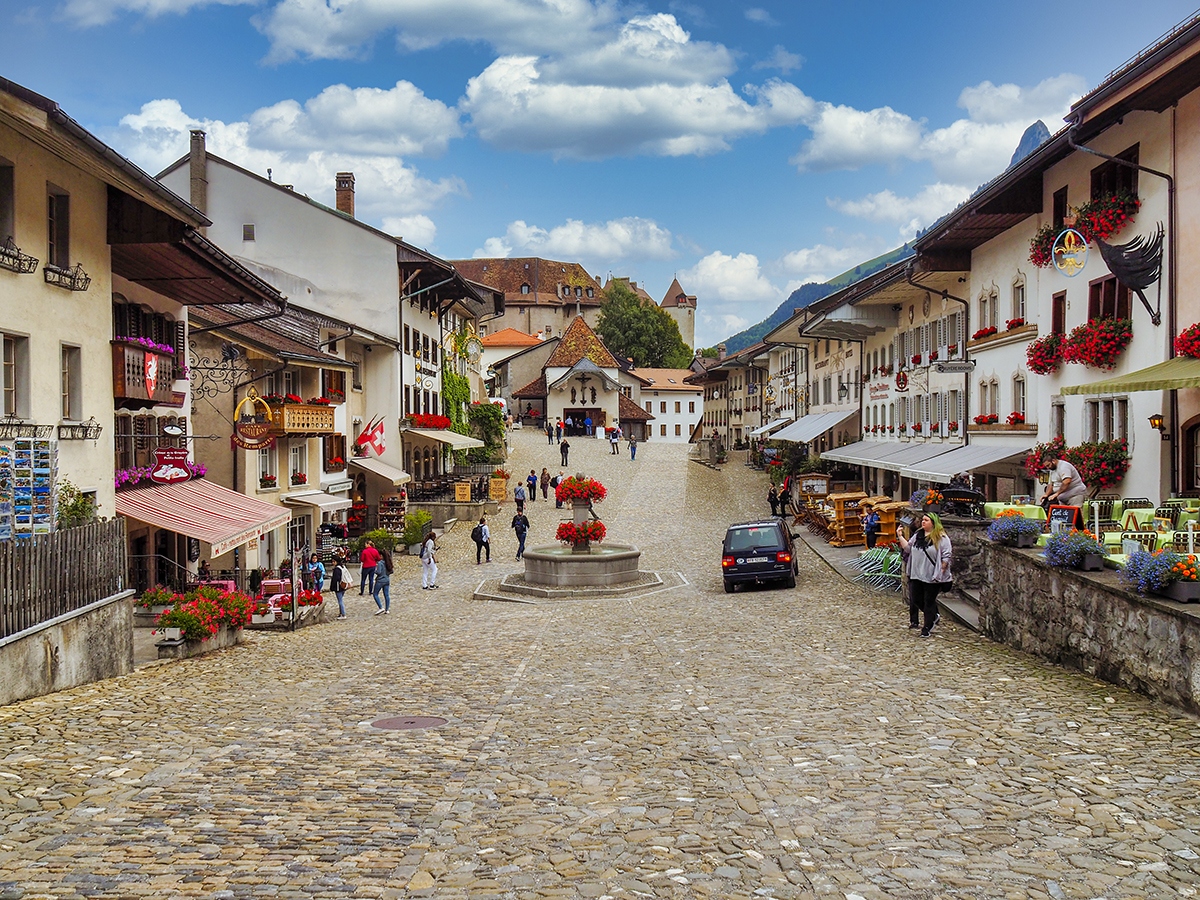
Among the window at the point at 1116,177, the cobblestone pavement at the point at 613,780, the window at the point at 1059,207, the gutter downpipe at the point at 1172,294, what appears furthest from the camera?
the window at the point at 1059,207

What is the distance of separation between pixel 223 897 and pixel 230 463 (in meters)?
22.8

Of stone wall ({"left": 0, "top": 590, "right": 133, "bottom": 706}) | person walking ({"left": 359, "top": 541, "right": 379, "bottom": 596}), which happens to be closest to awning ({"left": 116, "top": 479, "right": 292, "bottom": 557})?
person walking ({"left": 359, "top": 541, "right": 379, "bottom": 596})

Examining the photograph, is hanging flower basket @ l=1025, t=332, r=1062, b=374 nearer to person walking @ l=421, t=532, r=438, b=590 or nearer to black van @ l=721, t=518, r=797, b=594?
black van @ l=721, t=518, r=797, b=594

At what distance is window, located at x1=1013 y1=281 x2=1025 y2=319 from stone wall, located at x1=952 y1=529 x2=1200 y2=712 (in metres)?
11.4

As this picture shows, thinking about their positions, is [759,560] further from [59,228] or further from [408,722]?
[59,228]

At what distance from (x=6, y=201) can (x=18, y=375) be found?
2274 mm

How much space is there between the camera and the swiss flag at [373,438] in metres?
39.6

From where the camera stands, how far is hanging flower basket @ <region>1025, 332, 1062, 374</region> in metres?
23.7

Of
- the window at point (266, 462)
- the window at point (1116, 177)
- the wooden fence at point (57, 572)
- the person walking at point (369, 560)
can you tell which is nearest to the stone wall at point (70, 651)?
the wooden fence at point (57, 572)

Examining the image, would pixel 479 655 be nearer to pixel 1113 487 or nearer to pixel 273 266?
pixel 1113 487

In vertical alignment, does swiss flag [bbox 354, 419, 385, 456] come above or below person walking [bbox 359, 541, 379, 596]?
above

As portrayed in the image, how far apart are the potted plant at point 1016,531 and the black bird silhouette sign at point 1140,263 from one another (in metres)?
5.90

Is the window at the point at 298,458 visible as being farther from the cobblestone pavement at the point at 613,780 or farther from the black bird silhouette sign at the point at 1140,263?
the black bird silhouette sign at the point at 1140,263

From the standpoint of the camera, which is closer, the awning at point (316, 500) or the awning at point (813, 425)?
the awning at point (316, 500)
